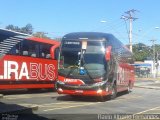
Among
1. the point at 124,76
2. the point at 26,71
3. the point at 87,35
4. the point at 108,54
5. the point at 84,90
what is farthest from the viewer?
the point at 124,76

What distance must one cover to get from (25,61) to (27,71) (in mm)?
646

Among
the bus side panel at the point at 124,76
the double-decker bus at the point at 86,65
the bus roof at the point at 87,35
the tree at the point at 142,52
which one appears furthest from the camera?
the tree at the point at 142,52

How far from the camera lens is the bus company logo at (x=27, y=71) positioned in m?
23.3

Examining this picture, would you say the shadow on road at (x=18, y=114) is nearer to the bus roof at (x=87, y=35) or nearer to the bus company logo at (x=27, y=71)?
the bus roof at (x=87, y=35)

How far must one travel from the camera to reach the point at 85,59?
70.7 feet

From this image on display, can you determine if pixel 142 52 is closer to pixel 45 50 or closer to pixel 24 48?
pixel 45 50

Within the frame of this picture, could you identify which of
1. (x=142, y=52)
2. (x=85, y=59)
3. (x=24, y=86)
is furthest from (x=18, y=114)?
(x=142, y=52)

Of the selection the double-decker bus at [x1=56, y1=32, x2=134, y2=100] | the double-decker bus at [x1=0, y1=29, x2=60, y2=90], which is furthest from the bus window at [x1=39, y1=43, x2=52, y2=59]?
the double-decker bus at [x1=56, y1=32, x2=134, y2=100]

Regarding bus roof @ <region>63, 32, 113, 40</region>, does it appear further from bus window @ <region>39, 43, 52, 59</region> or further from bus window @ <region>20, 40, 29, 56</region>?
bus window @ <region>39, 43, 52, 59</region>

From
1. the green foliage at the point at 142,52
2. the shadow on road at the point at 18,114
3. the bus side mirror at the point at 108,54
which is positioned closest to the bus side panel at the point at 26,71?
the bus side mirror at the point at 108,54

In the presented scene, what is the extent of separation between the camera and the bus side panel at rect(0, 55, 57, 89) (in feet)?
75.9

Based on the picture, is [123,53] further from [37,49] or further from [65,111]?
[65,111]

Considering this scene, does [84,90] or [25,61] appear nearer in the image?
[84,90]

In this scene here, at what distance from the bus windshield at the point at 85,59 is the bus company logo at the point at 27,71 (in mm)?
3032
